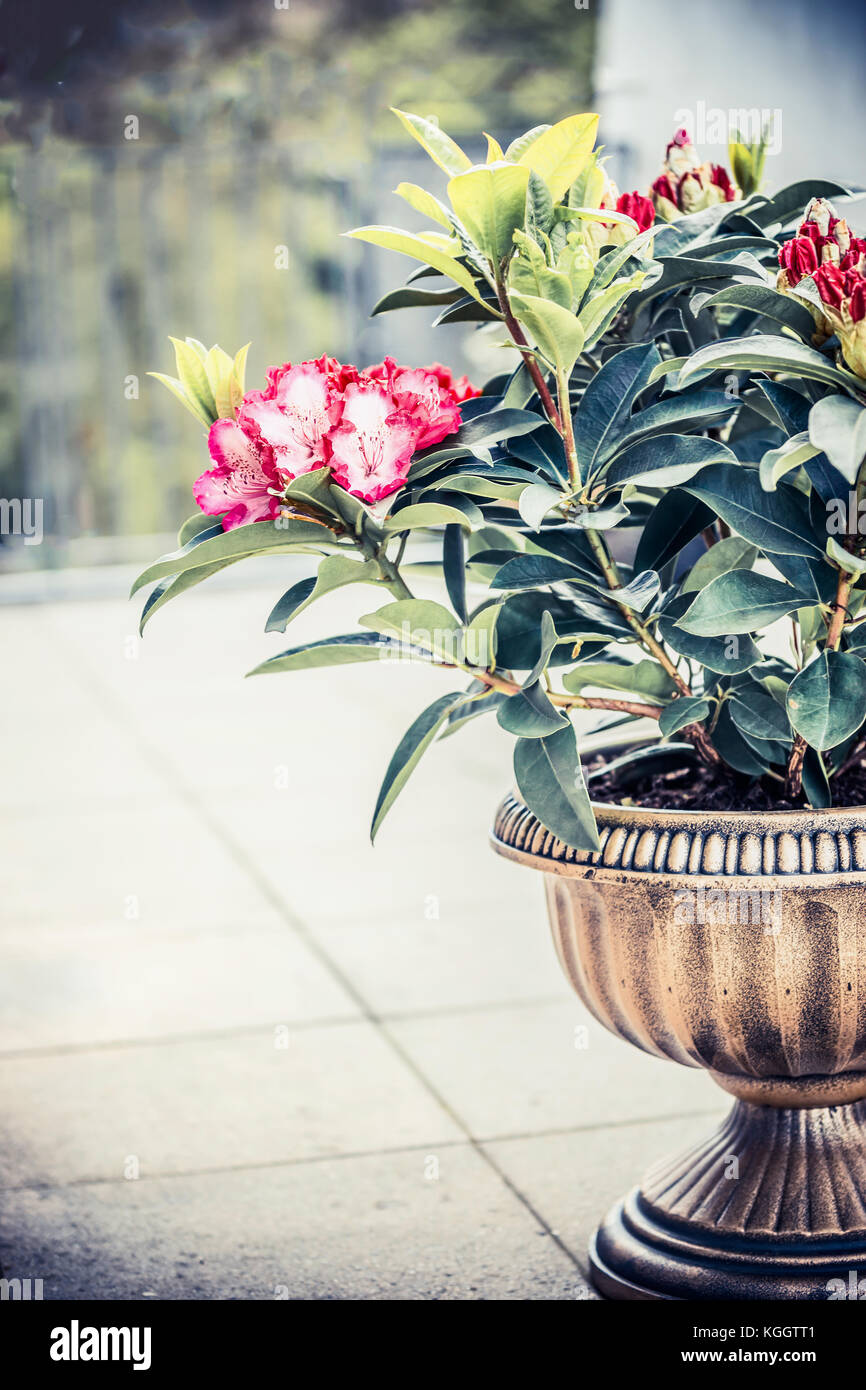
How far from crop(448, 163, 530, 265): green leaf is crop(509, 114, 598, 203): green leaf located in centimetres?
7

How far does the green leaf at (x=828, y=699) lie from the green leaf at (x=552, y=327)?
466 mm

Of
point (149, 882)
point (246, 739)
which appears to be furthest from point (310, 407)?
point (246, 739)

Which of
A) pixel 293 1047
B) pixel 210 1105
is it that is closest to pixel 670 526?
pixel 210 1105

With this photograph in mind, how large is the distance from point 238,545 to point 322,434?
0.16 metres

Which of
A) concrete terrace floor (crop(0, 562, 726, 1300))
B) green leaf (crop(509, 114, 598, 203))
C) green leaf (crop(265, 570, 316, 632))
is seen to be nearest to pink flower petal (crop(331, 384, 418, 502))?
green leaf (crop(265, 570, 316, 632))

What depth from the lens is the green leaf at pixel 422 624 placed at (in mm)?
1985

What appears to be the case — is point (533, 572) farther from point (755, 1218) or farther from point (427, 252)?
point (755, 1218)

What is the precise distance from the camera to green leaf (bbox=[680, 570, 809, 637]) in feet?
6.23

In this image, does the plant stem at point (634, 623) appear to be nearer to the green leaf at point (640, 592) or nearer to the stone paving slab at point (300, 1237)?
the green leaf at point (640, 592)

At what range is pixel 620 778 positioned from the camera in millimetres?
2445

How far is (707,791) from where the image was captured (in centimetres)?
237

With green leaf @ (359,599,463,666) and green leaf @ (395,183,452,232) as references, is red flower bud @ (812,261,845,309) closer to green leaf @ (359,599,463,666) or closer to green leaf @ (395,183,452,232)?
green leaf @ (395,183,452,232)
